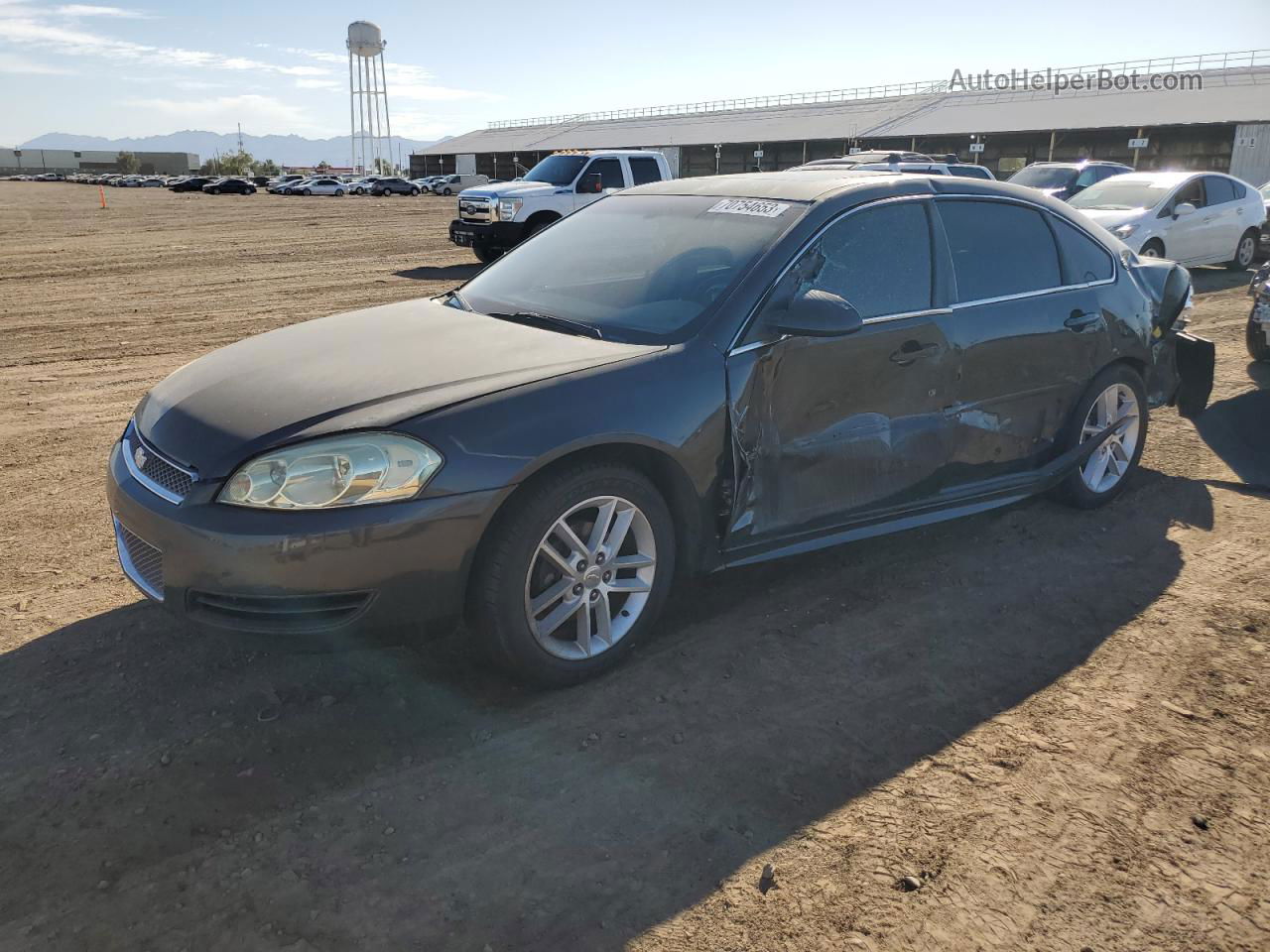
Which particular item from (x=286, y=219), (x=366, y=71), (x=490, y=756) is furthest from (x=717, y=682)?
(x=366, y=71)

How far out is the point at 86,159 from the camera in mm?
153625

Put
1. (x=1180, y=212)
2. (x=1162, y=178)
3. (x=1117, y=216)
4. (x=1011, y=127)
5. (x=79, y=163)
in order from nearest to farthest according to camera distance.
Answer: (x=1117, y=216), (x=1180, y=212), (x=1162, y=178), (x=1011, y=127), (x=79, y=163)

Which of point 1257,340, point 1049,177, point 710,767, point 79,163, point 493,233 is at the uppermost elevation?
point 79,163

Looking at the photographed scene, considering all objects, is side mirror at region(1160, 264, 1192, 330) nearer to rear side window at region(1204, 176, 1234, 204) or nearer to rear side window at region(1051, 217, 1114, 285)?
rear side window at region(1051, 217, 1114, 285)

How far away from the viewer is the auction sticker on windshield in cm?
408

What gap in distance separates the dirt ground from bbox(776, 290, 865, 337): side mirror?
47.3 inches

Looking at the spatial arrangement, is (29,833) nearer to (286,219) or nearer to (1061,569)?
(1061,569)

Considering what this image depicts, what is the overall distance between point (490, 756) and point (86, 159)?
18063cm

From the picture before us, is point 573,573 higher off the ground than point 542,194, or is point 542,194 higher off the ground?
point 542,194

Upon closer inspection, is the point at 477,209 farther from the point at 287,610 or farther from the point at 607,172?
the point at 287,610

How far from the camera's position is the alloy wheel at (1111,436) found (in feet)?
16.9

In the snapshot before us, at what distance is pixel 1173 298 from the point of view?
18.1 ft

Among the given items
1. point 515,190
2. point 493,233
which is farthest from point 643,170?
point 493,233

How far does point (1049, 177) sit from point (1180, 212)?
4611 millimetres
